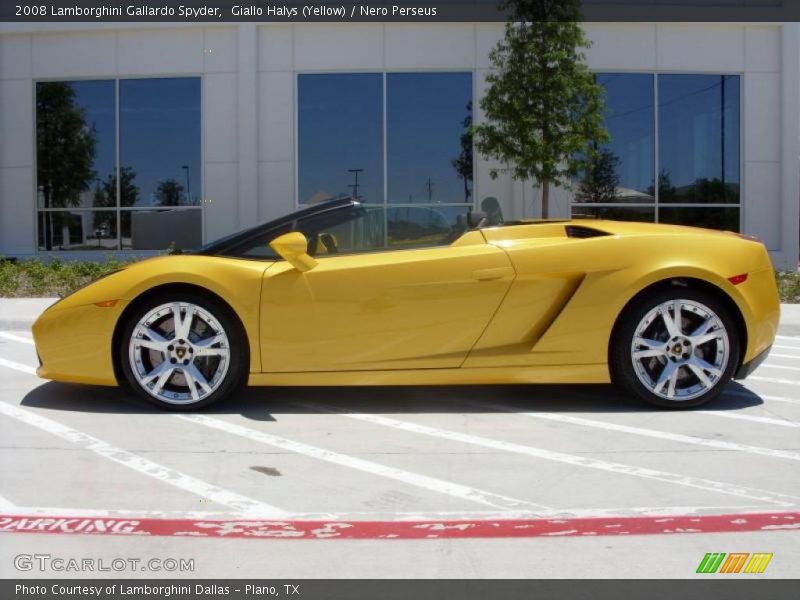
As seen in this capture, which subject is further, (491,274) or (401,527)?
(491,274)

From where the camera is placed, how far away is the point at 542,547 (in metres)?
2.80

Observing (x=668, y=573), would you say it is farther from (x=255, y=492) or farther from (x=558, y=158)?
(x=558, y=158)

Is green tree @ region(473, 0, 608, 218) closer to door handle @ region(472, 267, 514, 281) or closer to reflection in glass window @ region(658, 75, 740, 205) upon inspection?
reflection in glass window @ region(658, 75, 740, 205)

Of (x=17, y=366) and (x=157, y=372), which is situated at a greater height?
(x=157, y=372)

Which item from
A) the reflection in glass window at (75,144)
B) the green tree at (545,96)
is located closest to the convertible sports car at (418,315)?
the green tree at (545,96)

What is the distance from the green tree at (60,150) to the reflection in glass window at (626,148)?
376 inches

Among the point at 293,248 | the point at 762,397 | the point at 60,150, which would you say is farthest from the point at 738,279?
the point at 60,150

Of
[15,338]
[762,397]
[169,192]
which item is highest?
[169,192]

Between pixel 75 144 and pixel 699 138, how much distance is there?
12.0m

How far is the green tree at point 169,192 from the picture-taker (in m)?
15.7

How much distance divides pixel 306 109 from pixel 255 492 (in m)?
12.6

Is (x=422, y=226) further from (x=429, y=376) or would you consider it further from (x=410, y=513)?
(x=410, y=513)

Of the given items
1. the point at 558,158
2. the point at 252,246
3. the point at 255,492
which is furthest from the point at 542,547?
the point at 558,158

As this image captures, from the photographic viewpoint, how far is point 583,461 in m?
3.79
